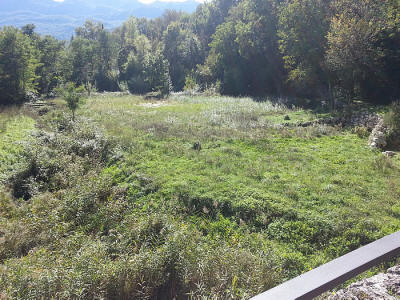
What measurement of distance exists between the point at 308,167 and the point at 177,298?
6720 mm

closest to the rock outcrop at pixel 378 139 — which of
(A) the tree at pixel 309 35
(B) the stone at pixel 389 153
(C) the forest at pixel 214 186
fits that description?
(C) the forest at pixel 214 186

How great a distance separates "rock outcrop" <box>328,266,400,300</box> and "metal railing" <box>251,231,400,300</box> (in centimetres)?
61

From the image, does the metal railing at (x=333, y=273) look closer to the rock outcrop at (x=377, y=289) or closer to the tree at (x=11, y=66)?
the rock outcrop at (x=377, y=289)

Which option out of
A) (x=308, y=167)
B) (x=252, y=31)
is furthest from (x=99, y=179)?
(x=252, y=31)

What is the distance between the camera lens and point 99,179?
9.57 m

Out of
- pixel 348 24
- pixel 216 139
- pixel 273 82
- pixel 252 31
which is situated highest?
pixel 252 31

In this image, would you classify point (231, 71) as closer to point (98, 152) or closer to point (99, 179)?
point (98, 152)

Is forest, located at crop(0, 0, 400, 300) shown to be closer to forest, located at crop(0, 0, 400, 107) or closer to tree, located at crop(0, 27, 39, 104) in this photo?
forest, located at crop(0, 0, 400, 107)

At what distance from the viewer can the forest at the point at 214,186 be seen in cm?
470

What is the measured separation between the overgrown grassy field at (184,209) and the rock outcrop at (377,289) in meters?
1.44

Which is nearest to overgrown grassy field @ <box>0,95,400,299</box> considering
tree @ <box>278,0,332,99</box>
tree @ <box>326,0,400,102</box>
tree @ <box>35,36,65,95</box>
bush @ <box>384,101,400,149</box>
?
bush @ <box>384,101,400,149</box>

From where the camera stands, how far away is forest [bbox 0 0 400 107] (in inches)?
721

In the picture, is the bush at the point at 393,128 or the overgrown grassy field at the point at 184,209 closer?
the overgrown grassy field at the point at 184,209

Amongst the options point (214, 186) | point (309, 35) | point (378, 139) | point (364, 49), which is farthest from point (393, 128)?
point (309, 35)
